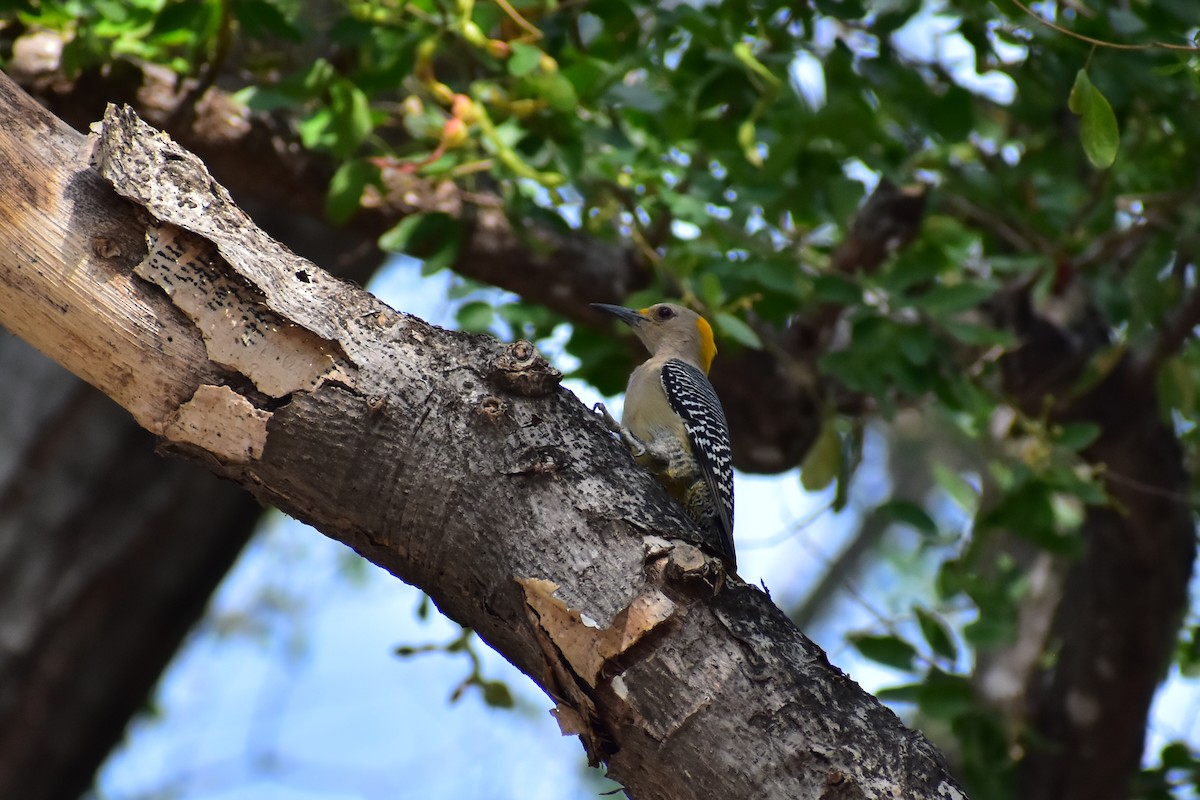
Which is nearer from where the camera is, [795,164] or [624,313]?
[795,164]

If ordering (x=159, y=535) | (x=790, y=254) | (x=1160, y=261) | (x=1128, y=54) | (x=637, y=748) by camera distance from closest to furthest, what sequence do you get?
1. (x=637, y=748)
2. (x=1128, y=54)
3. (x=790, y=254)
4. (x=1160, y=261)
5. (x=159, y=535)

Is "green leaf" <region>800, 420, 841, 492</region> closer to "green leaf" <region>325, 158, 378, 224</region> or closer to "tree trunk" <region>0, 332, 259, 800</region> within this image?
"green leaf" <region>325, 158, 378, 224</region>

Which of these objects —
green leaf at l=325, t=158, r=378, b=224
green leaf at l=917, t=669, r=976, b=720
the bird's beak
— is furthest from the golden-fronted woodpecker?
green leaf at l=325, t=158, r=378, b=224

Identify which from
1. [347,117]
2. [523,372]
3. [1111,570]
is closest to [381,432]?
[523,372]

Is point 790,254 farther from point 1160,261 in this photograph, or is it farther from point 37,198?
point 37,198

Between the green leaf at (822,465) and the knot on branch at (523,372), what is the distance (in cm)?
259

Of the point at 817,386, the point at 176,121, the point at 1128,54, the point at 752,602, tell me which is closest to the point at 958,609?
the point at 817,386

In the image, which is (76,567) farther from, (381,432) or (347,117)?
(381,432)

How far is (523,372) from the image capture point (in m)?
2.94

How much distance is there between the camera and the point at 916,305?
510cm

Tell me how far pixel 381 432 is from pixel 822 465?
2944 mm

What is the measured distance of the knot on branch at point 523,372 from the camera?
294 cm

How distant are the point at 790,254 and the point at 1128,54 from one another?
1.58 meters

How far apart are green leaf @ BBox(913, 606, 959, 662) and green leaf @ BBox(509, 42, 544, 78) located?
298 centimetres
